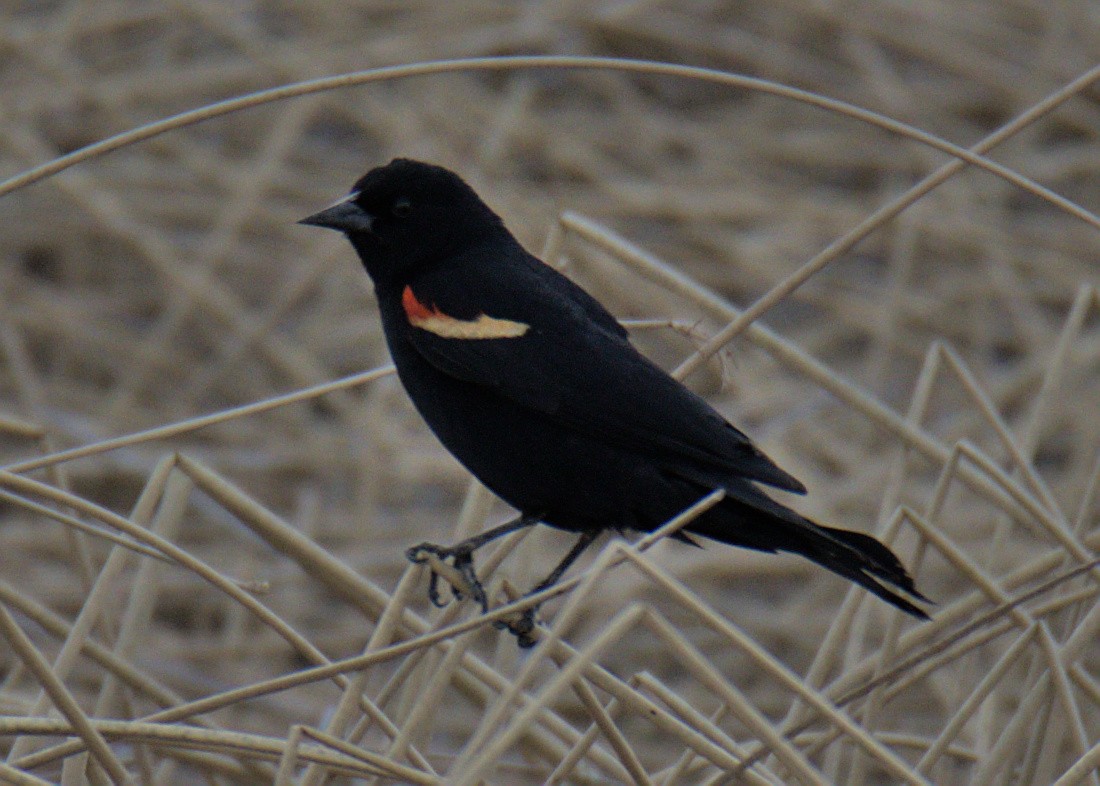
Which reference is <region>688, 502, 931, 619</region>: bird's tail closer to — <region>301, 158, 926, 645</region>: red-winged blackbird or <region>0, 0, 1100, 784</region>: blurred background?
<region>301, 158, 926, 645</region>: red-winged blackbird

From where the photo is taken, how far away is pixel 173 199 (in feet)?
14.3

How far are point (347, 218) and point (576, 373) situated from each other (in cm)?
52

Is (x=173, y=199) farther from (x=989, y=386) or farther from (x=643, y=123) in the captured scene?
(x=989, y=386)

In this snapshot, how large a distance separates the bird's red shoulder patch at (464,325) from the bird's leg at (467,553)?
0.90ft

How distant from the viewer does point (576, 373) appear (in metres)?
2.16

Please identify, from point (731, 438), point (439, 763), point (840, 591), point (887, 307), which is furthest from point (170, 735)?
point (887, 307)

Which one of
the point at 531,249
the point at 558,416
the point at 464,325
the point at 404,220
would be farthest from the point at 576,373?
the point at 531,249

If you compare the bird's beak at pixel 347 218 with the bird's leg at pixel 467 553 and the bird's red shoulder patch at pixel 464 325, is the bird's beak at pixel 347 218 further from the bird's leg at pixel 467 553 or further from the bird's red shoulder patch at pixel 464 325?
the bird's leg at pixel 467 553

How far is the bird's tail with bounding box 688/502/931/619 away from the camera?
1750mm

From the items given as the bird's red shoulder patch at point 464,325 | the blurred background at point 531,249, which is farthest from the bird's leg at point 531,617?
the blurred background at point 531,249

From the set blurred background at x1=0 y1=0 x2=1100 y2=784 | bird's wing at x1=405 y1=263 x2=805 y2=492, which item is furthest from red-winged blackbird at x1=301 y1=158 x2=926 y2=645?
blurred background at x1=0 y1=0 x2=1100 y2=784

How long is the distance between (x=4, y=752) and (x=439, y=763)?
857 mm

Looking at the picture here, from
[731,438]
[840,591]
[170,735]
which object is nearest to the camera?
[170,735]

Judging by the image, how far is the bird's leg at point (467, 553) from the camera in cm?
198
